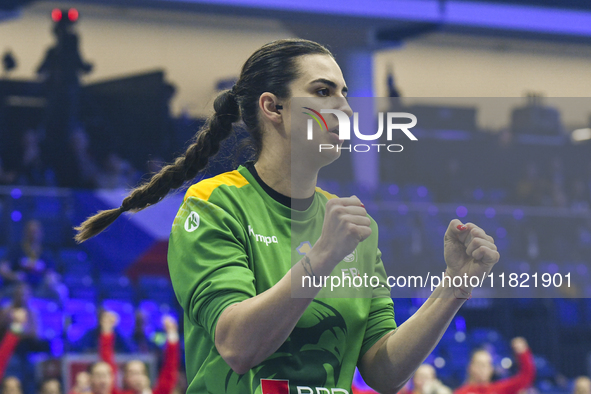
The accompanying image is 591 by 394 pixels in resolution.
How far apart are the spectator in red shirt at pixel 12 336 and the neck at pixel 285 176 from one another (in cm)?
450

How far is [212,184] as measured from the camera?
1.39 meters

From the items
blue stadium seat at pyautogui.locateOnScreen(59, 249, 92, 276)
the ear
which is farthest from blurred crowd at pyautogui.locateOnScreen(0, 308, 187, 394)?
the ear

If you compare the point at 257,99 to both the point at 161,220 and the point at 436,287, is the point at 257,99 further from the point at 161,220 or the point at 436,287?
the point at 161,220

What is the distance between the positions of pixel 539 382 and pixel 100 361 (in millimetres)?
4277

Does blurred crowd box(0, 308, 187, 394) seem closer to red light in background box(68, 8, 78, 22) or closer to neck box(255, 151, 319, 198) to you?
red light in background box(68, 8, 78, 22)

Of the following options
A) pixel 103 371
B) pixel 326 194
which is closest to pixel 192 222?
pixel 326 194

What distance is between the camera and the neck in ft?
4.66

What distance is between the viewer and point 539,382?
7.10 m

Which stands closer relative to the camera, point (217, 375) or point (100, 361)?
point (217, 375)

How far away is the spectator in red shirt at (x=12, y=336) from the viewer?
5363mm

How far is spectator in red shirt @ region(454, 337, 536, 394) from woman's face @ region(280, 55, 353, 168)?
5.19m

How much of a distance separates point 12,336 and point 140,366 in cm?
101

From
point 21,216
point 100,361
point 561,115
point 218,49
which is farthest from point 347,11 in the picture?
point 561,115

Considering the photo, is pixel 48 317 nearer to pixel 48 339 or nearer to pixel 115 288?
pixel 48 339
